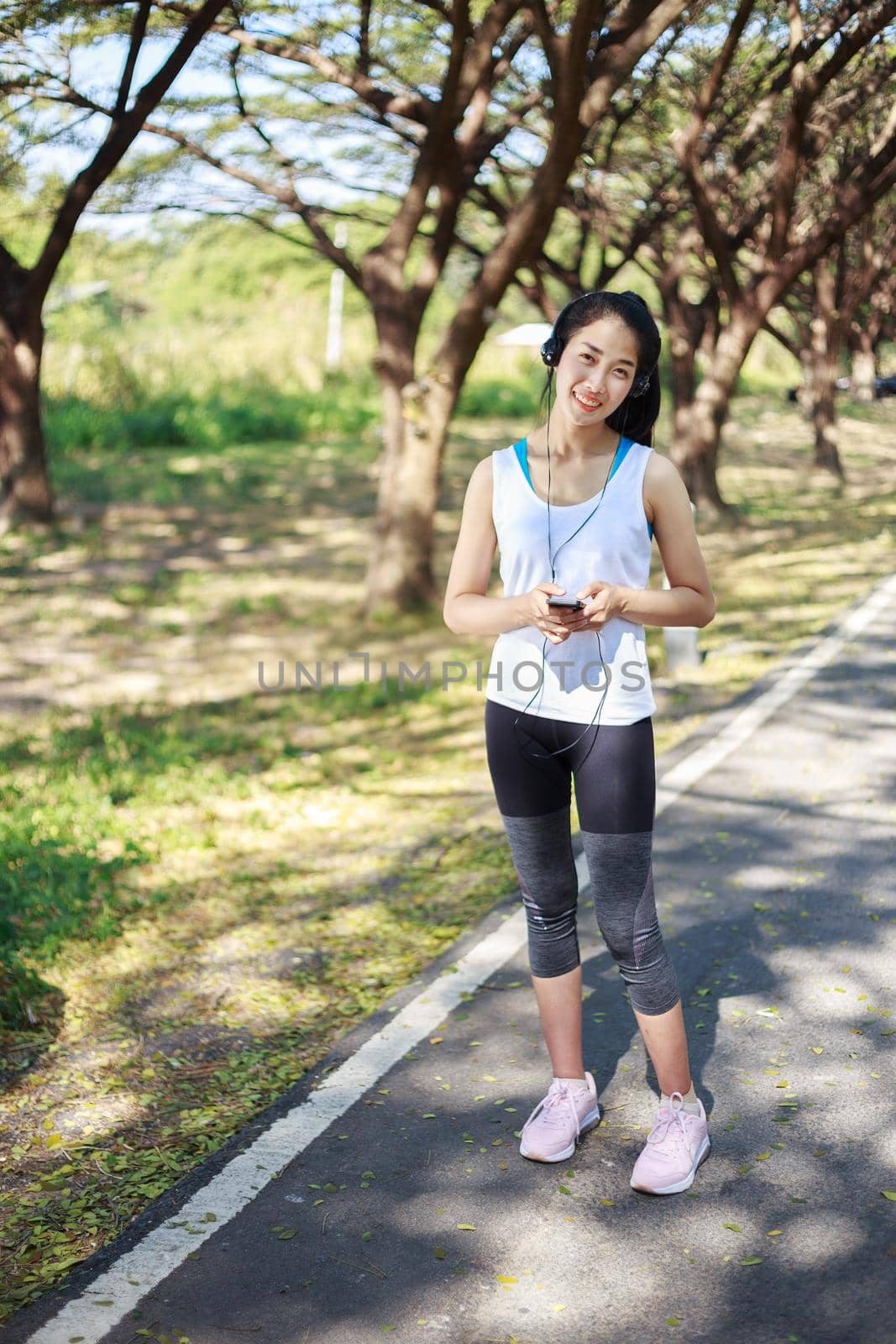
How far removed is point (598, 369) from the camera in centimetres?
304

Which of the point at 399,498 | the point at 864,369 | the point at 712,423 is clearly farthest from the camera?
the point at 864,369

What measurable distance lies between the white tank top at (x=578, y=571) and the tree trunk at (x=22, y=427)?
11.4 m

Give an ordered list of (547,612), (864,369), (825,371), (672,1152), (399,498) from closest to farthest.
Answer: (547,612) → (672,1152) → (399,498) → (825,371) → (864,369)

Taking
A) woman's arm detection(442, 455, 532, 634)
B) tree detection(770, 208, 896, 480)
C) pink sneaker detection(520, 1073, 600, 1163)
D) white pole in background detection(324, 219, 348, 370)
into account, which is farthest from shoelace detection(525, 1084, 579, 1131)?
white pole in background detection(324, 219, 348, 370)

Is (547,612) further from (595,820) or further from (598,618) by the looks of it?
(595,820)

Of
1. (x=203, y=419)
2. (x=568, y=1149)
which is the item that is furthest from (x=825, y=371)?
(x=568, y=1149)

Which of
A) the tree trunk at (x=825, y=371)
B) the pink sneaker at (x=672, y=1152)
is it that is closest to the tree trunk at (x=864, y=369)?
the tree trunk at (x=825, y=371)

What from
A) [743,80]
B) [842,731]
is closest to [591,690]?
[842,731]

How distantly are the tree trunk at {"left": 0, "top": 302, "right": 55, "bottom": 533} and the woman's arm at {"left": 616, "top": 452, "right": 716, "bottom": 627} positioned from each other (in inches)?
A: 454

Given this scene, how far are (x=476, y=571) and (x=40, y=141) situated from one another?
10410mm

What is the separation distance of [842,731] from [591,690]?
15.9 ft

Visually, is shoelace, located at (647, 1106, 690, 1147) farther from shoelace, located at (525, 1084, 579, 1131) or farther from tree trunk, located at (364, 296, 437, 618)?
tree trunk, located at (364, 296, 437, 618)

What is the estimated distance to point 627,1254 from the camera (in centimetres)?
298

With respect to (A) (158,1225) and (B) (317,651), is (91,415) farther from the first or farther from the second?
(A) (158,1225)
